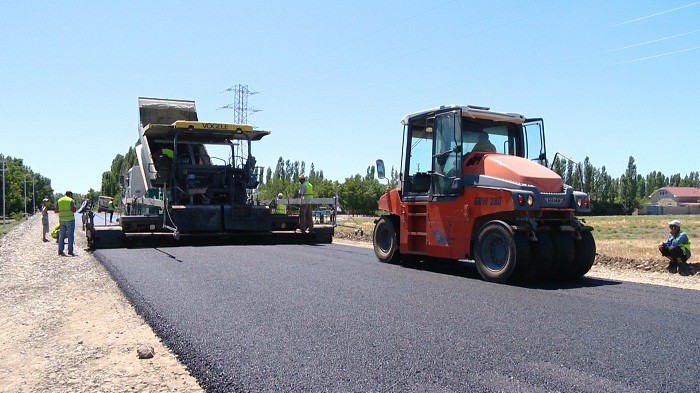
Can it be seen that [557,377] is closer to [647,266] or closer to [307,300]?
[307,300]

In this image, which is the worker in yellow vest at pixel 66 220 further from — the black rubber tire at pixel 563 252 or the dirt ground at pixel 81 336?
the black rubber tire at pixel 563 252

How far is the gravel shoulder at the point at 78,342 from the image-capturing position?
355 cm

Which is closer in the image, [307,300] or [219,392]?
[219,392]

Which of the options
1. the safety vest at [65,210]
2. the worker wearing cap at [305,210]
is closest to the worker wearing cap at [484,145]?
the worker wearing cap at [305,210]

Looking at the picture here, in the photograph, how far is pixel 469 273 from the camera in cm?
782

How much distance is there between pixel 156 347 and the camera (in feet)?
14.0

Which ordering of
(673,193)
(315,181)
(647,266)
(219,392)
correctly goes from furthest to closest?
(673,193) → (315,181) → (647,266) → (219,392)

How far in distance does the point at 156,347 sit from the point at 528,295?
3.68 m

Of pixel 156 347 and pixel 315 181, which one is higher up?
pixel 315 181

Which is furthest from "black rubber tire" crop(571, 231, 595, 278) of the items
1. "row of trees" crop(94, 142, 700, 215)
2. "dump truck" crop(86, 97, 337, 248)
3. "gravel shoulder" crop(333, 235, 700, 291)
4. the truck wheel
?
"row of trees" crop(94, 142, 700, 215)

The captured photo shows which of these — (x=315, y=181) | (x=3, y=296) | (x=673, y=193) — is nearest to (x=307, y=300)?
(x=3, y=296)

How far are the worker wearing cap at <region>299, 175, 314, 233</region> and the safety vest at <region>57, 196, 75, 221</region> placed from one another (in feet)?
15.8

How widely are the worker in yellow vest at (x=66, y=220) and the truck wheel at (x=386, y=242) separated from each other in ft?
21.7

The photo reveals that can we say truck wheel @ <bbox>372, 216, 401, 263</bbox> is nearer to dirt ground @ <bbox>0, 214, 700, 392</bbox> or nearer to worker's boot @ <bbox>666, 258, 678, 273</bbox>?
dirt ground @ <bbox>0, 214, 700, 392</bbox>
